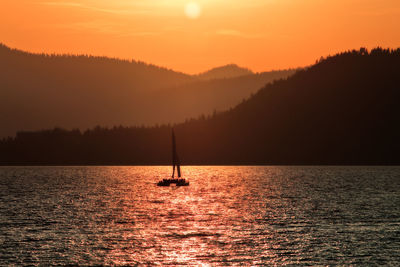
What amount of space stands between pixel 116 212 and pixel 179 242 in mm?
51075

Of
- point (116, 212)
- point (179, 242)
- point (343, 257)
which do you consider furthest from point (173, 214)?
point (343, 257)

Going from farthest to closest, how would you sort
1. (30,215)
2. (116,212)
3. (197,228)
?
(116,212) → (30,215) → (197,228)

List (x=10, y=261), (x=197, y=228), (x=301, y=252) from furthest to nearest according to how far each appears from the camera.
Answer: (x=197, y=228)
(x=301, y=252)
(x=10, y=261)

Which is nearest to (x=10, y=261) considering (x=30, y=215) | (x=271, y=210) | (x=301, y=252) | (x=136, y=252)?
(x=136, y=252)

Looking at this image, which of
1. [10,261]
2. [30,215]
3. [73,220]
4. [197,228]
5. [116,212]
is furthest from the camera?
[116,212]

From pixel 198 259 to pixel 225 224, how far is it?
37246mm

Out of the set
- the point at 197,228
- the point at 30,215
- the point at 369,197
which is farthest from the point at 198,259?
the point at 369,197

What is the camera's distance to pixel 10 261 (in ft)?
240

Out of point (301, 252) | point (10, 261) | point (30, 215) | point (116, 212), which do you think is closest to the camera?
point (10, 261)

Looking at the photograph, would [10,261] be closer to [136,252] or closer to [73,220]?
[136,252]

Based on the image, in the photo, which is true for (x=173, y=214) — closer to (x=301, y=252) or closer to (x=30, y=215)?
(x=30, y=215)

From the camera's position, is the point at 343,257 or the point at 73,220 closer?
the point at 343,257

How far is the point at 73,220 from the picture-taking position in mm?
120250

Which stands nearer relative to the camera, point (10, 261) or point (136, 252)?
point (10, 261)
